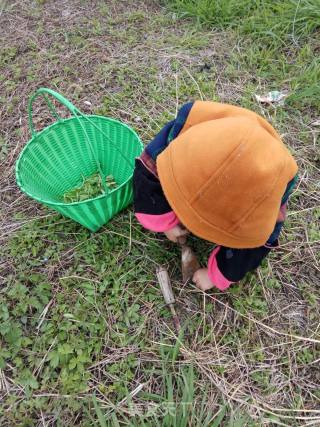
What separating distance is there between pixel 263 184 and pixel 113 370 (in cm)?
86

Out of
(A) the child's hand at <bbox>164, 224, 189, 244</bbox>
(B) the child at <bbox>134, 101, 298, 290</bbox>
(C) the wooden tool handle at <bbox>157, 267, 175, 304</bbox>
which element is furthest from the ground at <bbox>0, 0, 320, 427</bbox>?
(B) the child at <bbox>134, 101, 298, 290</bbox>

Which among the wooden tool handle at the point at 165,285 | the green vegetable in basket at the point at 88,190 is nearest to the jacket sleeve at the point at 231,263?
the wooden tool handle at the point at 165,285

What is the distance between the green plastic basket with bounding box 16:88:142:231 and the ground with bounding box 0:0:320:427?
14 cm

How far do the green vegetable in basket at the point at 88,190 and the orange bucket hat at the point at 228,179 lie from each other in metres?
0.72

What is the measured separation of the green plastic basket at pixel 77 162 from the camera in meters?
1.49

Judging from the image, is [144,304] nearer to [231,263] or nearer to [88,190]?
[231,263]

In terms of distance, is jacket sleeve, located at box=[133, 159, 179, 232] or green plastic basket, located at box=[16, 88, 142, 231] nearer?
jacket sleeve, located at box=[133, 159, 179, 232]

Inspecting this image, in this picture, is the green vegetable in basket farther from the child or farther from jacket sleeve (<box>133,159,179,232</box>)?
the child

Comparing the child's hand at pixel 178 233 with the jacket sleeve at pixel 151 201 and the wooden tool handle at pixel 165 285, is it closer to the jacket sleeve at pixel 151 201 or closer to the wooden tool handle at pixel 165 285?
the jacket sleeve at pixel 151 201

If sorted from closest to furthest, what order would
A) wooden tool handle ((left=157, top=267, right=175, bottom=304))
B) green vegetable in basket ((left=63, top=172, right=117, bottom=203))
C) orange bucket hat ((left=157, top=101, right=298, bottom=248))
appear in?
orange bucket hat ((left=157, top=101, right=298, bottom=248)) → wooden tool handle ((left=157, top=267, right=175, bottom=304)) → green vegetable in basket ((left=63, top=172, right=117, bottom=203))

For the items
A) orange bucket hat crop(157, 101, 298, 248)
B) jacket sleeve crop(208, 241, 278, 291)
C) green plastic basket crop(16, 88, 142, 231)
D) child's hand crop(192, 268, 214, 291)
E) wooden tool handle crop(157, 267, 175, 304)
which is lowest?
child's hand crop(192, 268, 214, 291)

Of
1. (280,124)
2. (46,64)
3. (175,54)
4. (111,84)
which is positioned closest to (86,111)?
(111,84)

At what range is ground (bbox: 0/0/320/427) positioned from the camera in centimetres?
131

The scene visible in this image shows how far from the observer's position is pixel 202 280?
1.50 metres
